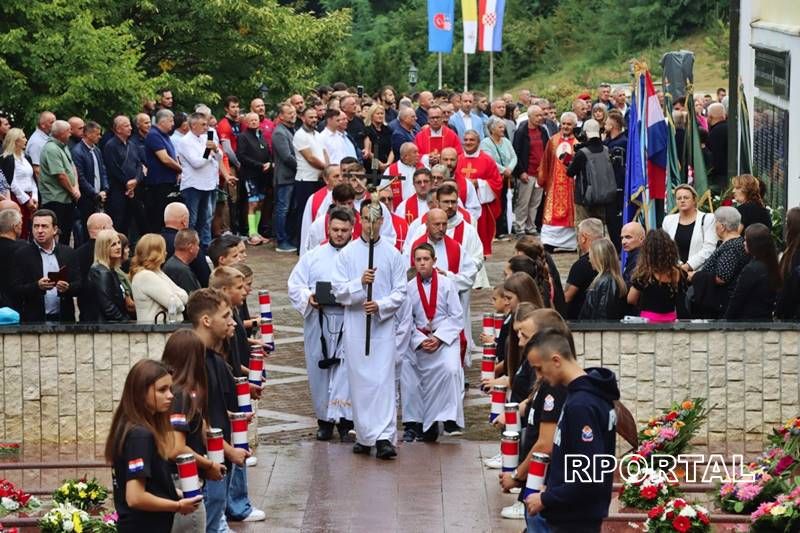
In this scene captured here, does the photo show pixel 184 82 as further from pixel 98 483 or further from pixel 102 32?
pixel 98 483

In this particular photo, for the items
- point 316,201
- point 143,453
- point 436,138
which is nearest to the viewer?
point 143,453

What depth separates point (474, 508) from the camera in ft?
40.6

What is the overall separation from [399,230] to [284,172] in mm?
7800

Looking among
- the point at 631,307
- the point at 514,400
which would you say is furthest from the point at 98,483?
the point at 631,307

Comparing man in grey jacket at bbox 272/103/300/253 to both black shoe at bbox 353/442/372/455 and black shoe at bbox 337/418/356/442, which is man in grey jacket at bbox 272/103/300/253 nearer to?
black shoe at bbox 337/418/356/442

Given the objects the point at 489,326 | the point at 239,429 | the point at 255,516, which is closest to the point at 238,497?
the point at 255,516

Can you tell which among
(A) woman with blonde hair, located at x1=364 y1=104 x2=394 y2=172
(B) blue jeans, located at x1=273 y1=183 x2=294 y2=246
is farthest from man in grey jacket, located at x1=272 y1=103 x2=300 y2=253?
(A) woman with blonde hair, located at x1=364 y1=104 x2=394 y2=172

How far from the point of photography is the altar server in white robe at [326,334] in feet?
47.9

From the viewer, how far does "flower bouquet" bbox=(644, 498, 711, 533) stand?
36.0 feet

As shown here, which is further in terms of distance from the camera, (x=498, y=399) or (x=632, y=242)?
(x=632, y=242)

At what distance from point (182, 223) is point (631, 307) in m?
4.01

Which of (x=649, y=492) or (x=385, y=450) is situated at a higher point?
(x=649, y=492)

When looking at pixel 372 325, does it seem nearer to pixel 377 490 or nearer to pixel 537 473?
pixel 377 490

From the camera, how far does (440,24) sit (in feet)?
131
